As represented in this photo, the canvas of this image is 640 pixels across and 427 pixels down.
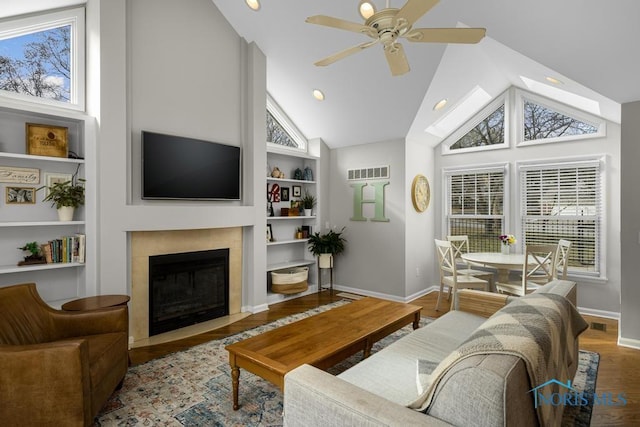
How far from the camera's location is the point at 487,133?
17.1ft

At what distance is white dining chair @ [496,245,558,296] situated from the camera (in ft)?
12.1

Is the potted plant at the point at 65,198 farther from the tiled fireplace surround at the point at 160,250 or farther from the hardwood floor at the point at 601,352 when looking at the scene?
the hardwood floor at the point at 601,352

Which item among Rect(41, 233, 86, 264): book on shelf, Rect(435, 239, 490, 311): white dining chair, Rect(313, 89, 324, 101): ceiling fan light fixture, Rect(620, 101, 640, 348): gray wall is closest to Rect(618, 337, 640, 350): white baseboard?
Rect(620, 101, 640, 348): gray wall

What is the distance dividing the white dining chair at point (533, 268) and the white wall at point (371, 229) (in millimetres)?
1461

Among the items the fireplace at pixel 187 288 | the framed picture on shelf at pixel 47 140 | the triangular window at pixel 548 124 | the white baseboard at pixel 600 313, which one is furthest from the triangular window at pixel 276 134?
the white baseboard at pixel 600 313

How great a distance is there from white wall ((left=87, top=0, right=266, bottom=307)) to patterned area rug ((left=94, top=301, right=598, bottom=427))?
99cm

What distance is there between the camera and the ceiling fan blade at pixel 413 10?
1.80 metres

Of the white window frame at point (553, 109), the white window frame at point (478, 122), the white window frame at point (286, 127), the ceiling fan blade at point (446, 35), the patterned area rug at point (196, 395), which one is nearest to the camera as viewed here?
the ceiling fan blade at point (446, 35)

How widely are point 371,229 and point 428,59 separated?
2584 millimetres

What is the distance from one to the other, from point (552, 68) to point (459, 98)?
4.45 ft

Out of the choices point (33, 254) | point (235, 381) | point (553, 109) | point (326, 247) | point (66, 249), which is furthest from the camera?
point (326, 247)

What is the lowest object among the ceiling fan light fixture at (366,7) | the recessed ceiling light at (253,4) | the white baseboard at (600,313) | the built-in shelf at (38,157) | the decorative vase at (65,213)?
the white baseboard at (600,313)

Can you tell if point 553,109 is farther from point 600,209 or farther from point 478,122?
point 600,209

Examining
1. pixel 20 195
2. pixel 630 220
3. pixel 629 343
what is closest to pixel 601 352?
pixel 629 343
